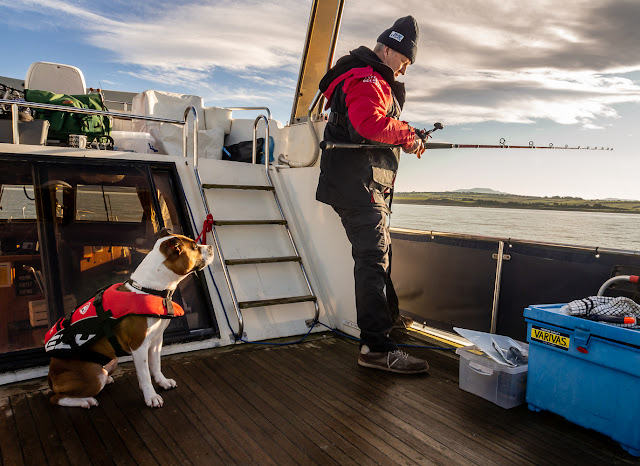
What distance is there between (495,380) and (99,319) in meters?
2.03

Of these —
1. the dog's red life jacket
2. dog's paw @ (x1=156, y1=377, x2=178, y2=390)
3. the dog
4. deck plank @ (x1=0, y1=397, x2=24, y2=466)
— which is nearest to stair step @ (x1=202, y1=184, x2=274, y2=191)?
the dog

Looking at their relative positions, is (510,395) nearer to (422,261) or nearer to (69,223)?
(422,261)

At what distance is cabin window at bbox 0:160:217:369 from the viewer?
275cm

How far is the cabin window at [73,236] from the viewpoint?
9.01 ft

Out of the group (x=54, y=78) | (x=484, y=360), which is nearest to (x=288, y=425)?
(x=484, y=360)

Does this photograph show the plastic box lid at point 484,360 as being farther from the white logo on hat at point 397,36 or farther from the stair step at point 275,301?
the white logo on hat at point 397,36

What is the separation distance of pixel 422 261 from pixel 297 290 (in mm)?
1142

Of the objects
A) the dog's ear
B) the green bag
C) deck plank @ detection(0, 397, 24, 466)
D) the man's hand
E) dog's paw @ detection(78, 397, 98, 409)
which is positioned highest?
the green bag

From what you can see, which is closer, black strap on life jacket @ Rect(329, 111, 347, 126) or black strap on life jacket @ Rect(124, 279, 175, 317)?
black strap on life jacket @ Rect(124, 279, 175, 317)

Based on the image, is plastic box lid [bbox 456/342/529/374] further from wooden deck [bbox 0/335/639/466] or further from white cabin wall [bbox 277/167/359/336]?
white cabin wall [bbox 277/167/359/336]

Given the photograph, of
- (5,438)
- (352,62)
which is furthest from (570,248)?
(5,438)

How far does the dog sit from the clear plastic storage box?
1622 mm

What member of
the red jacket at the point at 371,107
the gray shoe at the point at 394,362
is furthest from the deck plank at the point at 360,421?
the red jacket at the point at 371,107

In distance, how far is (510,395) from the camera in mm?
2375
